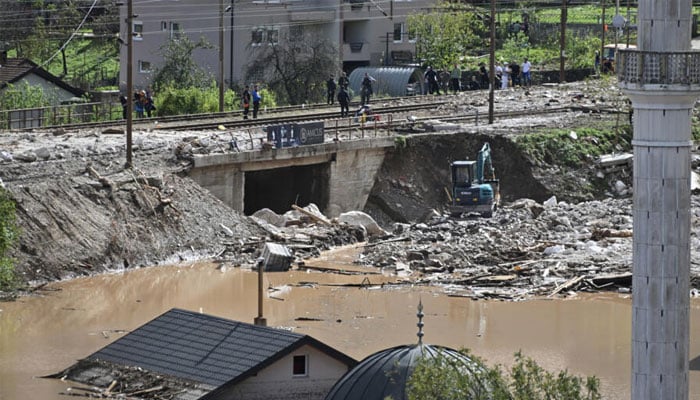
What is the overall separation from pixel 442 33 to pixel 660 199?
188ft

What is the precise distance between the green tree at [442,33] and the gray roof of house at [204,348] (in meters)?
47.1

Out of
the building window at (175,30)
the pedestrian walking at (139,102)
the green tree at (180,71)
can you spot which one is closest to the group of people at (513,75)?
the green tree at (180,71)

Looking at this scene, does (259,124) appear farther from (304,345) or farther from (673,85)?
(673,85)

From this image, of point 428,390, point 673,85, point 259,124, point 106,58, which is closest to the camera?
point 428,390

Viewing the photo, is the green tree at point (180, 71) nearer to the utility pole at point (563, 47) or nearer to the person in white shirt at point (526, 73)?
the person in white shirt at point (526, 73)

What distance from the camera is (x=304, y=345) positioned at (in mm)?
29000

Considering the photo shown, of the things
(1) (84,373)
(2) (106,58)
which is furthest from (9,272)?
(2) (106,58)

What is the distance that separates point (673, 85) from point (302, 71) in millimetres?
51058

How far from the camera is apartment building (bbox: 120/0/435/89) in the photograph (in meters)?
74.5

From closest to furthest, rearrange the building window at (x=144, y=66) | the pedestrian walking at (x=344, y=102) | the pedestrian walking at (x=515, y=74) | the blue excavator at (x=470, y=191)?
the blue excavator at (x=470, y=191)
the pedestrian walking at (x=344, y=102)
the building window at (x=144, y=66)
the pedestrian walking at (x=515, y=74)

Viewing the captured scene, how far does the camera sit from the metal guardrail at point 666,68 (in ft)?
75.2

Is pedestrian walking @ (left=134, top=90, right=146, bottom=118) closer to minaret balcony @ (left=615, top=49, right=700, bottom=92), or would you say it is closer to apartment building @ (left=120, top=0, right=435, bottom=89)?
apartment building @ (left=120, top=0, right=435, bottom=89)

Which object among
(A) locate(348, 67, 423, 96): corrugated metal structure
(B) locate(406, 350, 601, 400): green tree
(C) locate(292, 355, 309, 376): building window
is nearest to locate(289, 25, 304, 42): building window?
(A) locate(348, 67, 423, 96): corrugated metal structure

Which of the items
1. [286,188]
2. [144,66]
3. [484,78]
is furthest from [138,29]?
[286,188]
